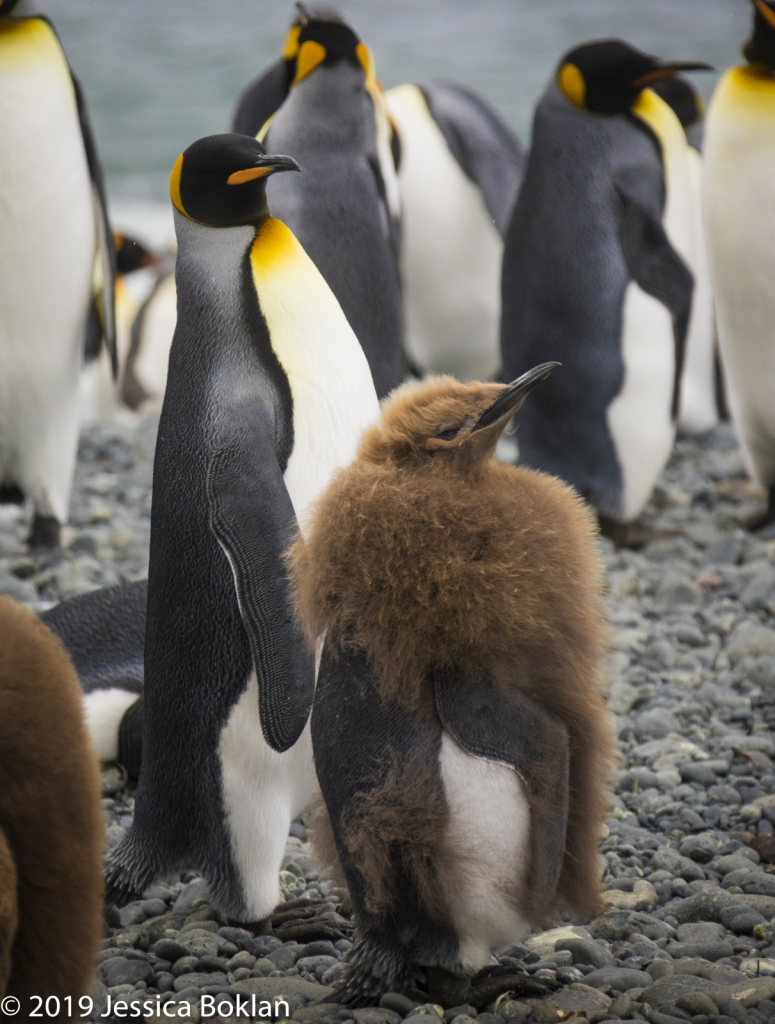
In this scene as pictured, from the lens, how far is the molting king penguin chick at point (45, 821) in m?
1.15

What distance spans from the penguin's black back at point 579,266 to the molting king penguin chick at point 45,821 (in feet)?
9.58

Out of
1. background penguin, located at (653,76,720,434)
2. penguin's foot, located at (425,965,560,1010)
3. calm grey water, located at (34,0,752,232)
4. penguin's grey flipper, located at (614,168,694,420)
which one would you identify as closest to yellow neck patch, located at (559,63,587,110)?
penguin's grey flipper, located at (614,168,694,420)

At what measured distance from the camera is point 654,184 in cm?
392

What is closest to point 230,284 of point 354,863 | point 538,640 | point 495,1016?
point 538,640

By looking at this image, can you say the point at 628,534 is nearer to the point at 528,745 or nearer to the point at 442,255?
the point at 442,255

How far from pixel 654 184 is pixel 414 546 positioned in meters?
→ 2.92

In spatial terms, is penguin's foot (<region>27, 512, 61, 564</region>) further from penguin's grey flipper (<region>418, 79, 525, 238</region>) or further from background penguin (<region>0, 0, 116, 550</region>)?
penguin's grey flipper (<region>418, 79, 525, 238</region>)

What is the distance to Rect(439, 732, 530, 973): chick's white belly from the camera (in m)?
1.37

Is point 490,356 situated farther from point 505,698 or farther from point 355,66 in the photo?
point 505,698

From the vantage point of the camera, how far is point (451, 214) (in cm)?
524

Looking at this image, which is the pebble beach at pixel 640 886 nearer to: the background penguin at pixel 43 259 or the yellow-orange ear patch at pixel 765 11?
the background penguin at pixel 43 259

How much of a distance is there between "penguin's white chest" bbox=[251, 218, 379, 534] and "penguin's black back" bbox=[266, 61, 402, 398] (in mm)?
1025

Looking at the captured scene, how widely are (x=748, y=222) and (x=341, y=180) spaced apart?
5.22 ft

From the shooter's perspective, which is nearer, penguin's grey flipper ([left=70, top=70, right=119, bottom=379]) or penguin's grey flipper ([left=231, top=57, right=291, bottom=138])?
penguin's grey flipper ([left=70, top=70, right=119, bottom=379])
